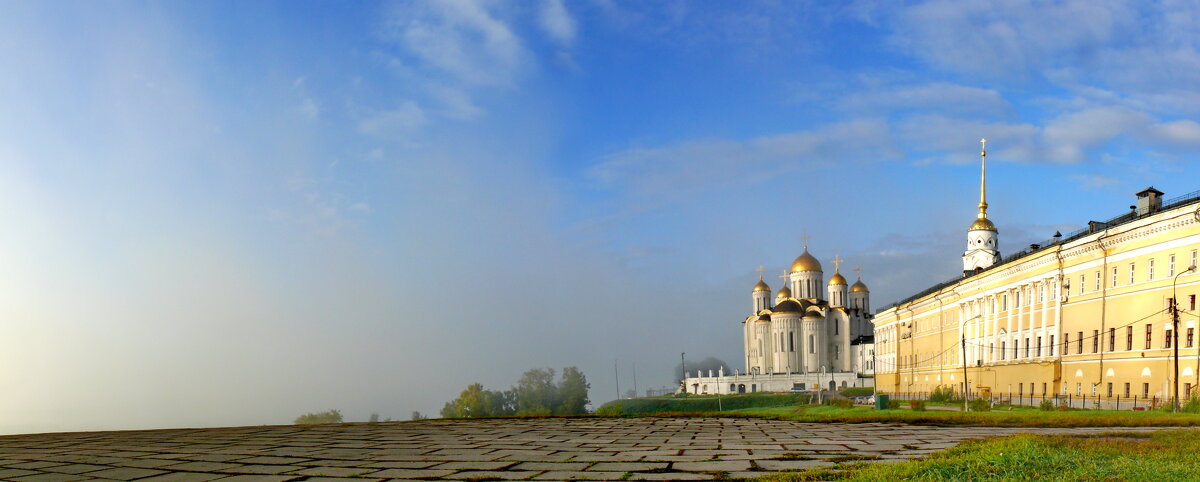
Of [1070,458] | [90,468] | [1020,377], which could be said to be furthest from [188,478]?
[1020,377]

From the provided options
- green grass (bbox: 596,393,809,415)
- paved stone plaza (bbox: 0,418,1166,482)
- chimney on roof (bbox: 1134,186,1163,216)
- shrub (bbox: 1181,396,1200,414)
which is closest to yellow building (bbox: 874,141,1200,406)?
chimney on roof (bbox: 1134,186,1163,216)

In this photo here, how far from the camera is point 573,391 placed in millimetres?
101812

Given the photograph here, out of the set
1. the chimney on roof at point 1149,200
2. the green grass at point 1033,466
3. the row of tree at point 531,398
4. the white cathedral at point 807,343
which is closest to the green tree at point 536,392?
the row of tree at point 531,398

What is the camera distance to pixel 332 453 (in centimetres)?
1296

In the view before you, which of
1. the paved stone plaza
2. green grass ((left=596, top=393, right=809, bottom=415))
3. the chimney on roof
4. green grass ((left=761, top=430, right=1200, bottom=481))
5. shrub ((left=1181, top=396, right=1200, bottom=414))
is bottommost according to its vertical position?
green grass ((left=596, top=393, right=809, bottom=415))

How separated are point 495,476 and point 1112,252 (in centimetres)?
4507

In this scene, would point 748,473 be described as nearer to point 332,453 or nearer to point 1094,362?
point 332,453

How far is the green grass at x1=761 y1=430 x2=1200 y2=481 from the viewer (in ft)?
27.7

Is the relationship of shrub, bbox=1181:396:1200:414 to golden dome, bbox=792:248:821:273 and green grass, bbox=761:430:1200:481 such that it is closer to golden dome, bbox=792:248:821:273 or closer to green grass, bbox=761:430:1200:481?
green grass, bbox=761:430:1200:481

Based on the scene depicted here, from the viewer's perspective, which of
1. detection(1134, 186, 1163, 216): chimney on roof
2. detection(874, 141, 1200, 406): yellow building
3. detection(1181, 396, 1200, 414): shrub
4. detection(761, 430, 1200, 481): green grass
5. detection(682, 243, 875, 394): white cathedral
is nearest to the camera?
detection(761, 430, 1200, 481): green grass

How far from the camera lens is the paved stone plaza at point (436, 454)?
32.7 ft

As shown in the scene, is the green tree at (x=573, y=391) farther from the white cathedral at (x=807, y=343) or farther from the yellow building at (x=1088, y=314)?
the yellow building at (x=1088, y=314)

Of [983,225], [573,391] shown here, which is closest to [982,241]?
[983,225]

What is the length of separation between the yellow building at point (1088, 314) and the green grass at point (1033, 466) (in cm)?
3186
